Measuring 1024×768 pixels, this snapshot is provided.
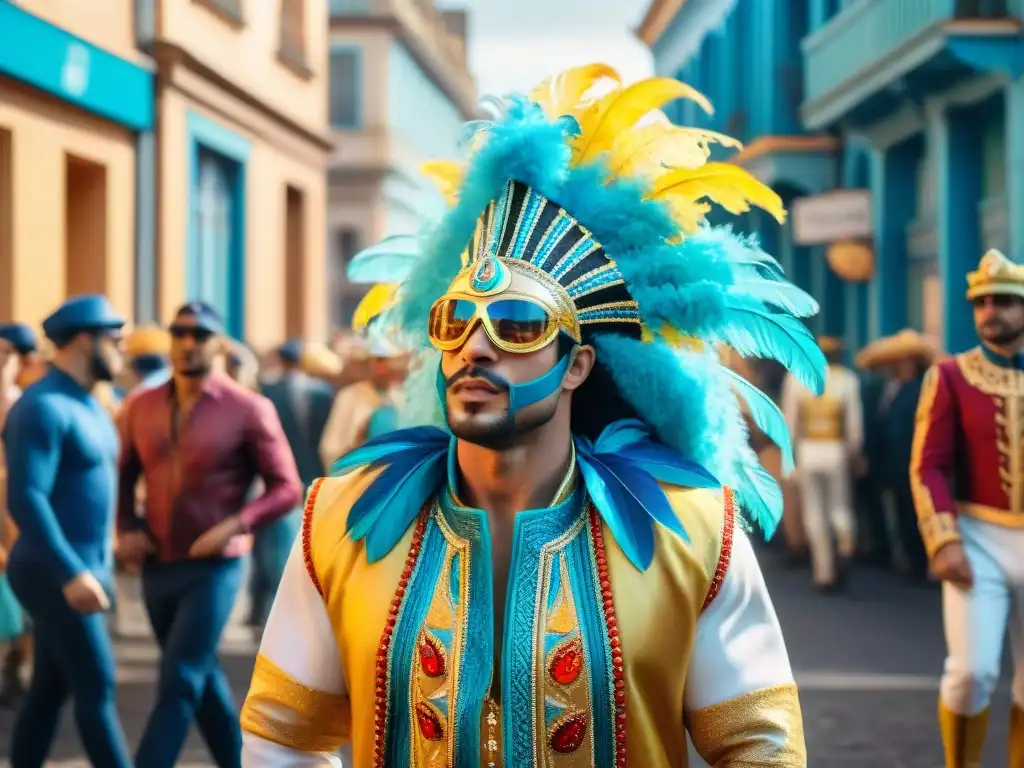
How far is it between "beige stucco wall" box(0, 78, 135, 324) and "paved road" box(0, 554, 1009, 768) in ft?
14.2

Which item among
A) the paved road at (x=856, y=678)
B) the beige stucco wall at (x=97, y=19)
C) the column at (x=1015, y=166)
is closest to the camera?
the paved road at (x=856, y=678)

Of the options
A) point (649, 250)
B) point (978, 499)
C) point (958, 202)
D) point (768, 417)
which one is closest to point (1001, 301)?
point (978, 499)

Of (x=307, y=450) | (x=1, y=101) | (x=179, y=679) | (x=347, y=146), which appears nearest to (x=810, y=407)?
(x=307, y=450)

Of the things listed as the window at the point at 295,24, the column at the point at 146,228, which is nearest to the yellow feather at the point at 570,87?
the column at the point at 146,228

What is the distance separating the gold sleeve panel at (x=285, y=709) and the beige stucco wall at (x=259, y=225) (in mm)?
13396

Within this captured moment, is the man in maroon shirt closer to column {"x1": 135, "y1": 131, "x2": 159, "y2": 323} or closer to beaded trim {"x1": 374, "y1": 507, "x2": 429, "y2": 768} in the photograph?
beaded trim {"x1": 374, "y1": 507, "x2": 429, "y2": 768}

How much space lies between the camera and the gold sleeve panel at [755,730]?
2742 millimetres

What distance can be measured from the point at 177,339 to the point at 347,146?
38.2 m

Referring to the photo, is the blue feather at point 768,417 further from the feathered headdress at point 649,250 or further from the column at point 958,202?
the column at point 958,202

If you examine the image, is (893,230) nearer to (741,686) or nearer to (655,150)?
(655,150)

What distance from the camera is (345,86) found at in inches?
1721

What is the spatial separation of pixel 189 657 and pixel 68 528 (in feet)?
2.19

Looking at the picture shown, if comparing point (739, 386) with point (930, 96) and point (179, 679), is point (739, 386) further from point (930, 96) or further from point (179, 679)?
point (930, 96)

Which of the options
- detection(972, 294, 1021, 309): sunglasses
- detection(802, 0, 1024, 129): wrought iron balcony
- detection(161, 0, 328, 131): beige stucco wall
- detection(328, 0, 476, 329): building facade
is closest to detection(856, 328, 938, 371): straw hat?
detection(802, 0, 1024, 129): wrought iron balcony
